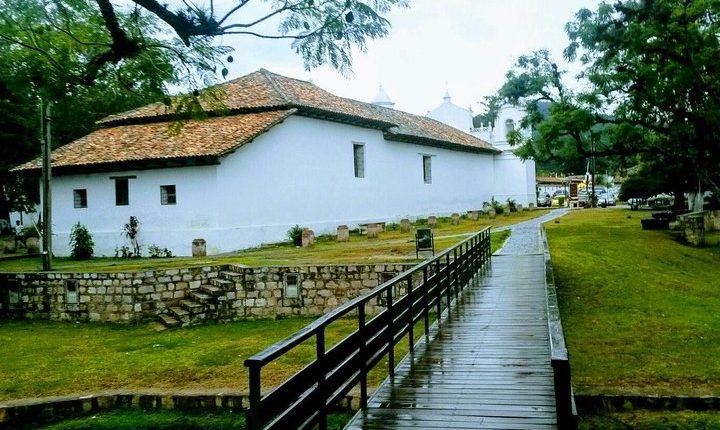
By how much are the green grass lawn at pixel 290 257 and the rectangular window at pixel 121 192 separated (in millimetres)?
1967

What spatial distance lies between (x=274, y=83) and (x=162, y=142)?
18.9 feet

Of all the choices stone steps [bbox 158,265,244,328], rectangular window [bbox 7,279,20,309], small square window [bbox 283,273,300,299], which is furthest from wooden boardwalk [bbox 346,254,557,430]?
rectangular window [bbox 7,279,20,309]

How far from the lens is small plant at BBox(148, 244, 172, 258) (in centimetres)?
2027

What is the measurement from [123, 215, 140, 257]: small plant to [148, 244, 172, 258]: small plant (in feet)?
1.56

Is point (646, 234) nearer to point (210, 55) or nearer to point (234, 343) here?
point (234, 343)

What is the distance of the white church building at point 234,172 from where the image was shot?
792 inches

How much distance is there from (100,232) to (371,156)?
38.7 feet

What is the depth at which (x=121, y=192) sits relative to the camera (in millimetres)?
21062

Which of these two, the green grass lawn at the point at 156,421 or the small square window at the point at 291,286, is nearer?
the green grass lawn at the point at 156,421

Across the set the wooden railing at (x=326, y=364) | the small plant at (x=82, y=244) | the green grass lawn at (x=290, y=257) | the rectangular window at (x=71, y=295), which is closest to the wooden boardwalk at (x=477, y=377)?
the wooden railing at (x=326, y=364)

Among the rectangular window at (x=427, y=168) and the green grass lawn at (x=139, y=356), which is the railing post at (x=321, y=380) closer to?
the green grass lawn at (x=139, y=356)

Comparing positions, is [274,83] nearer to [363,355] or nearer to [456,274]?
[456,274]

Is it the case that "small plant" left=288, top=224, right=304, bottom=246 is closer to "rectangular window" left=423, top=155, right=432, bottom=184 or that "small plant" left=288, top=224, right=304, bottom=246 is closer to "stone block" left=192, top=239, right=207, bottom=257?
"stone block" left=192, top=239, right=207, bottom=257

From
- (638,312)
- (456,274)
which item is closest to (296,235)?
(456,274)
